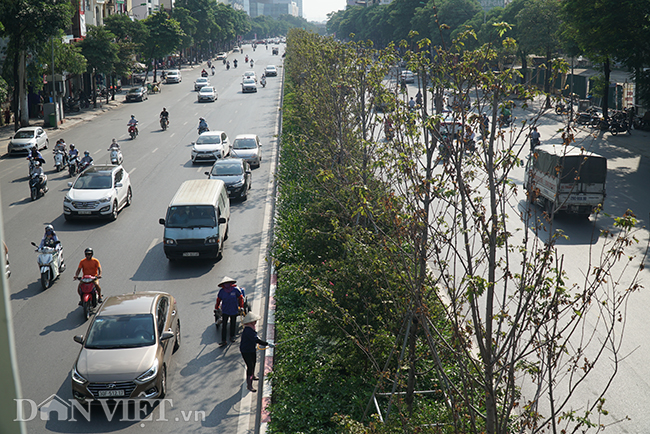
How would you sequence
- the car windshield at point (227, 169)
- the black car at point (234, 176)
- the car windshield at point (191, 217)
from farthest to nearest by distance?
1. the car windshield at point (227, 169)
2. the black car at point (234, 176)
3. the car windshield at point (191, 217)

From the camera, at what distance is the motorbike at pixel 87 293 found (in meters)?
13.3

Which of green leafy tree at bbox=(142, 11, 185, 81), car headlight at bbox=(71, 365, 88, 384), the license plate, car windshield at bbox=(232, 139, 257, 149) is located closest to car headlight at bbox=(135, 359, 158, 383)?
the license plate

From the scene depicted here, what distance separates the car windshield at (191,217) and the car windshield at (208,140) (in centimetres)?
1559

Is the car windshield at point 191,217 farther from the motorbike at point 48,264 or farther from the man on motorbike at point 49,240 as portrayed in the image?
the motorbike at point 48,264

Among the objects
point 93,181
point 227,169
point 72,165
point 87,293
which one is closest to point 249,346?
point 87,293

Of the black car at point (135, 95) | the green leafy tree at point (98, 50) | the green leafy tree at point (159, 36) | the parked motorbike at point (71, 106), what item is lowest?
the parked motorbike at point (71, 106)

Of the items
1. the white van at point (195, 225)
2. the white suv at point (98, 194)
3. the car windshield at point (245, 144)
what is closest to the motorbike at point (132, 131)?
the car windshield at point (245, 144)

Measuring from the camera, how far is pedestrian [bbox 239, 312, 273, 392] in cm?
1034

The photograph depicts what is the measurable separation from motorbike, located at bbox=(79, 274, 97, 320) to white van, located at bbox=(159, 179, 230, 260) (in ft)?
11.1

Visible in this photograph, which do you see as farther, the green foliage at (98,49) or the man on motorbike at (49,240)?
the green foliage at (98,49)

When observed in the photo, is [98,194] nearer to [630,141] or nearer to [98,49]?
[630,141]
